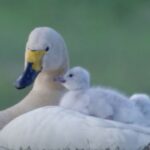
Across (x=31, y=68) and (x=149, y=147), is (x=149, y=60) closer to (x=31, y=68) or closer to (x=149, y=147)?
(x=31, y=68)

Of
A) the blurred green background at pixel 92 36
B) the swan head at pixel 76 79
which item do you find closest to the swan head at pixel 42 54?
the swan head at pixel 76 79

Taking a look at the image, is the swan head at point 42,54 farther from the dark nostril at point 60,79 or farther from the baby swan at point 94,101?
the baby swan at point 94,101

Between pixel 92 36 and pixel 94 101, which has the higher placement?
pixel 94 101

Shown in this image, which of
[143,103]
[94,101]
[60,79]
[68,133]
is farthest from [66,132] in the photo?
[60,79]

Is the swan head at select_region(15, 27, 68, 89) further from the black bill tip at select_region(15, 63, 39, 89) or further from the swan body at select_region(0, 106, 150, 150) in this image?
the swan body at select_region(0, 106, 150, 150)

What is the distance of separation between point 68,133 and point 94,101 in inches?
20.6

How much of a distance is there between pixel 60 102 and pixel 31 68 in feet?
0.89

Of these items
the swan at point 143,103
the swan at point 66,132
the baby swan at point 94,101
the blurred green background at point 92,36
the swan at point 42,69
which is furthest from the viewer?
the blurred green background at point 92,36

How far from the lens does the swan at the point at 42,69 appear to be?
24.1ft

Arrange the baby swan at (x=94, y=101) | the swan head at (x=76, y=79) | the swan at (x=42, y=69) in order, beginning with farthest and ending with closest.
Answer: the swan at (x=42, y=69) < the swan head at (x=76, y=79) < the baby swan at (x=94, y=101)

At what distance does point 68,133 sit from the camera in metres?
6.46

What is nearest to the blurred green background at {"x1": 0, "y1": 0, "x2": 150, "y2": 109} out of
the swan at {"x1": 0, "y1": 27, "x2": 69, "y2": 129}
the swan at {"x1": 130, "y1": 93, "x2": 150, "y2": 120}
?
the swan at {"x1": 0, "y1": 27, "x2": 69, "y2": 129}

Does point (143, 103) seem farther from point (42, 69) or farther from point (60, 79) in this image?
point (42, 69)

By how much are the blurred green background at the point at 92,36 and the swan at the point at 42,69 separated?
13.9ft
